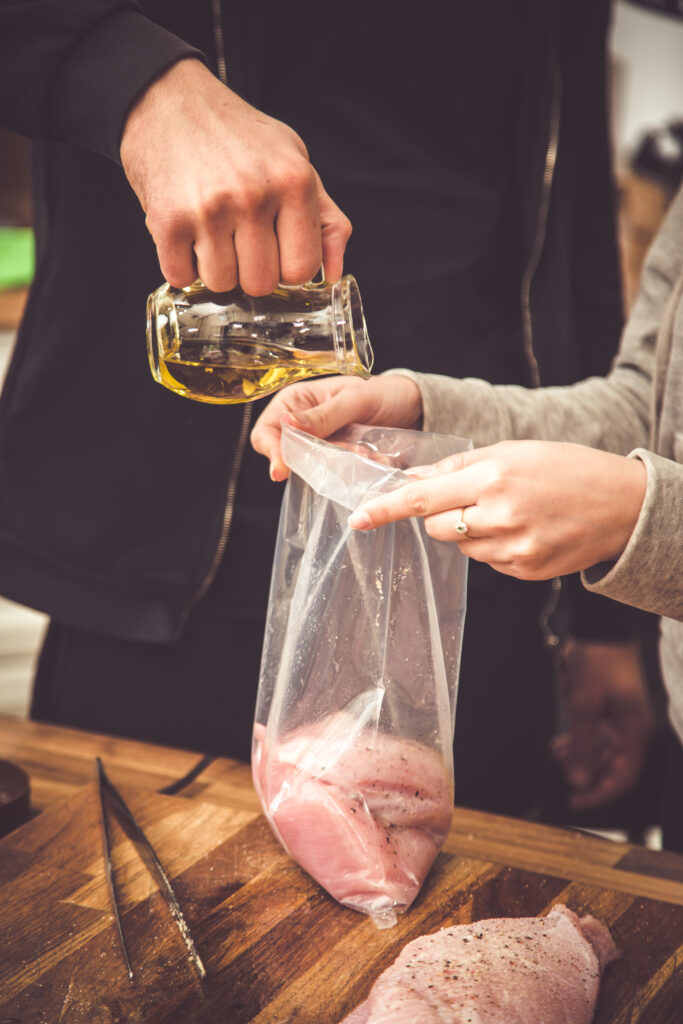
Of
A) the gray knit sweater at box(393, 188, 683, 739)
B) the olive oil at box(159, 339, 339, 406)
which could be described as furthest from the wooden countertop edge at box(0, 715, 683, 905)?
the olive oil at box(159, 339, 339, 406)

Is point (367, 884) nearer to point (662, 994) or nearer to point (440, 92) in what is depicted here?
point (662, 994)

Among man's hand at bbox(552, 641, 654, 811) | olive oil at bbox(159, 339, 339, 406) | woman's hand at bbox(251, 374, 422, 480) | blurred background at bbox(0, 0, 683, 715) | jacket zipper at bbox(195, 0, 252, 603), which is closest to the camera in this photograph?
olive oil at bbox(159, 339, 339, 406)

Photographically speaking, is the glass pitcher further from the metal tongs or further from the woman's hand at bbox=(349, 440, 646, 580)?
the metal tongs

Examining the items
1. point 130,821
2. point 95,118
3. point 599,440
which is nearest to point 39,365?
point 95,118

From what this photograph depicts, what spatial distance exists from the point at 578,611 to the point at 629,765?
246 millimetres

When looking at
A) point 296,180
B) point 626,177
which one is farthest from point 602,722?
point 626,177

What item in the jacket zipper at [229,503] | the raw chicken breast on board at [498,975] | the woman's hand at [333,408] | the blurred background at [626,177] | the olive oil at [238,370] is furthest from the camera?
the blurred background at [626,177]

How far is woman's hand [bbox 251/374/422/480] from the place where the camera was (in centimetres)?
86

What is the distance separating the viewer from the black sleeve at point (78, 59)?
706 mm

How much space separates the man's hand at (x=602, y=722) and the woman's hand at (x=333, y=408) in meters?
0.60

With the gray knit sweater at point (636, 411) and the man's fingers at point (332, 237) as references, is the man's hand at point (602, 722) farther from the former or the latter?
the man's fingers at point (332, 237)

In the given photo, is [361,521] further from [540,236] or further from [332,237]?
[540,236]

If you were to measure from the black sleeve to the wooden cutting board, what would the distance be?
61cm

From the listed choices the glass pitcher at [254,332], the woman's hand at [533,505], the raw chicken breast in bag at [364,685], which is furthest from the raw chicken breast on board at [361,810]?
the glass pitcher at [254,332]
